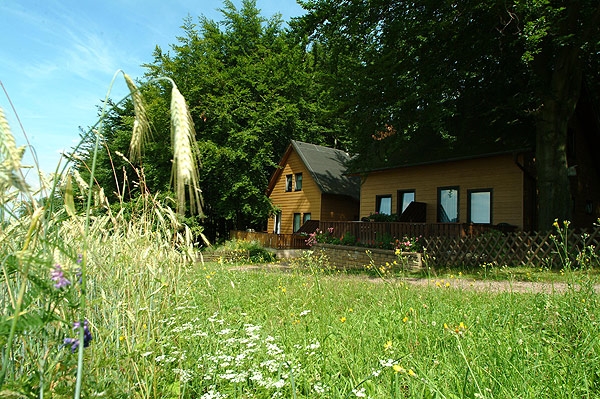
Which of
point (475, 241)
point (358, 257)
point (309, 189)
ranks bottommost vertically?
point (358, 257)

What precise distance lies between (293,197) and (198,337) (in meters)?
27.0

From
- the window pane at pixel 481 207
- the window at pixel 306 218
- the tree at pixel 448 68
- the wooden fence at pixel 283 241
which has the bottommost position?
the wooden fence at pixel 283 241

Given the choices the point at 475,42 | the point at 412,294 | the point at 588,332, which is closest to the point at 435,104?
the point at 475,42

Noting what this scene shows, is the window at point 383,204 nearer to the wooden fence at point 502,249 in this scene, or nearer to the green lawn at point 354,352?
the wooden fence at point 502,249

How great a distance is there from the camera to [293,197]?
30172 mm

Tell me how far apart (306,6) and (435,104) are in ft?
18.8

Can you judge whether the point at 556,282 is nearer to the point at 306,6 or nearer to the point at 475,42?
the point at 475,42

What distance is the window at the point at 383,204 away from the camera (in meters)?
22.6

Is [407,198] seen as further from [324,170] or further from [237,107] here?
[237,107]

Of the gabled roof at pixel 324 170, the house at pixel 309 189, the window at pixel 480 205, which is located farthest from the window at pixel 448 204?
the house at pixel 309 189

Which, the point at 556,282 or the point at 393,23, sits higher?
the point at 393,23

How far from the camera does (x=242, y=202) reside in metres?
A: 29.4

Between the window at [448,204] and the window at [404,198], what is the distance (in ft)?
5.71

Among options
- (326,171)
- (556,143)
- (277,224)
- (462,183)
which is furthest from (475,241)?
(277,224)
